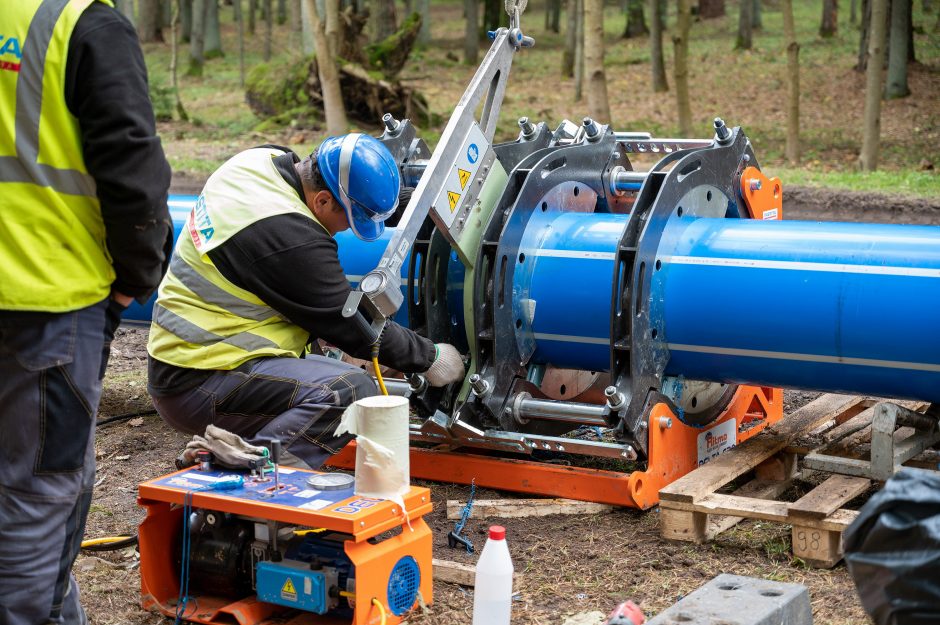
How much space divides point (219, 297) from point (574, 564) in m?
1.70

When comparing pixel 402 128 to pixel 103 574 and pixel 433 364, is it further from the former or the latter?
pixel 103 574

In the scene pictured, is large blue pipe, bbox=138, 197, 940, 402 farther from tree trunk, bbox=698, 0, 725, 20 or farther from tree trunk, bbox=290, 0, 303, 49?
tree trunk, bbox=698, 0, 725, 20

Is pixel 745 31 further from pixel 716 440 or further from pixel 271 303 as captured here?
pixel 271 303

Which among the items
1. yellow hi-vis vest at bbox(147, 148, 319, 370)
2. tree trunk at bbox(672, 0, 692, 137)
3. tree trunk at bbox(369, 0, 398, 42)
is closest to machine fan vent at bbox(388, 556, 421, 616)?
yellow hi-vis vest at bbox(147, 148, 319, 370)

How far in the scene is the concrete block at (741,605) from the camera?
123 inches

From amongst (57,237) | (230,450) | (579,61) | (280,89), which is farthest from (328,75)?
(57,237)

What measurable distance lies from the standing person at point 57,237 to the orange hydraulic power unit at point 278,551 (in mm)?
646

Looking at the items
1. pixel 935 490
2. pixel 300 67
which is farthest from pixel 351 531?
pixel 300 67

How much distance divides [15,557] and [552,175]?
304 cm

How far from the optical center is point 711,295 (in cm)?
491

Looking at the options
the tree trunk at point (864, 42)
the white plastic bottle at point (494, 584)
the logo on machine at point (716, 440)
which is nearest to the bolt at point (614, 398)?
A: the logo on machine at point (716, 440)

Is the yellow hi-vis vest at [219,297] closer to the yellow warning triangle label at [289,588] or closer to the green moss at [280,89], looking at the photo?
the yellow warning triangle label at [289,588]

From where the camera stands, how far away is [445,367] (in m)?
4.98

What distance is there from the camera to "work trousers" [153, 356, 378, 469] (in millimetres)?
4395
